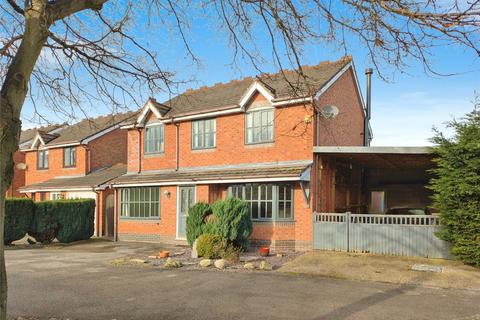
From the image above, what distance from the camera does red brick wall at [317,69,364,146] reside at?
17.2 m

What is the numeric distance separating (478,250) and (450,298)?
11.4ft

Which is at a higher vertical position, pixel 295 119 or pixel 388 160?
pixel 295 119

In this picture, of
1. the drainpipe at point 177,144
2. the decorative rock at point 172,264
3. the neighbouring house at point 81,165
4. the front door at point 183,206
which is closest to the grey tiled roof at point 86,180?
the neighbouring house at point 81,165

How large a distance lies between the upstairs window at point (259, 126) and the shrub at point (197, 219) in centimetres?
359

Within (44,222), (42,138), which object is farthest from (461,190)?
(42,138)

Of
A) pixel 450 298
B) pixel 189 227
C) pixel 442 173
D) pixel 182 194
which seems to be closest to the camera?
pixel 450 298

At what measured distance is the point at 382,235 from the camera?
14055 millimetres

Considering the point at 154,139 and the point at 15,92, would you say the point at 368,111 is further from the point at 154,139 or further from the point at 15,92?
the point at 15,92

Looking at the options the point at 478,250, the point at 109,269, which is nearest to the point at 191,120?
the point at 109,269

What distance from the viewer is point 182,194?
19172mm

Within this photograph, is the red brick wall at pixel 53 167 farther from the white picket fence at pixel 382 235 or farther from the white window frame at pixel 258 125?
the white picket fence at pixel 382 235

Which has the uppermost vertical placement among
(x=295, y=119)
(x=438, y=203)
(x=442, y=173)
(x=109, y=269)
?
(x=295, y=119)

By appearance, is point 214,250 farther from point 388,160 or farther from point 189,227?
point 388,160

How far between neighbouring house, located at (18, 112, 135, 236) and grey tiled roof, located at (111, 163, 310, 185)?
3.54 m
